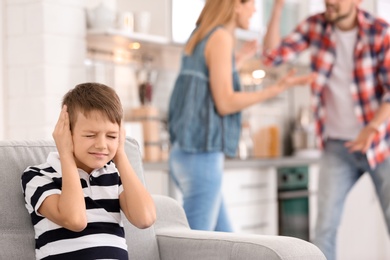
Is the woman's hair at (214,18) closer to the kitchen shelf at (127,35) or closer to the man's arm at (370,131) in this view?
the man's arm at (370,131)

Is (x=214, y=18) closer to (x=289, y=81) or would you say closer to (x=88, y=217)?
(x=289, y=81)

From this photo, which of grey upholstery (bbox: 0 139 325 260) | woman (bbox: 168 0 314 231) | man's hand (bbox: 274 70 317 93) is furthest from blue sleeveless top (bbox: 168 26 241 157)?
grey upholstery (bbox: 0 139 325 260)

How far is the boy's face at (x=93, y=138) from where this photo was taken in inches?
75.5

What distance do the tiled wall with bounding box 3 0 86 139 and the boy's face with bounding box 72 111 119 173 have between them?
2.02 meters

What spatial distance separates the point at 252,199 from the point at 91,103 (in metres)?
3.01

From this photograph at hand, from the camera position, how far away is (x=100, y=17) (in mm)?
4191

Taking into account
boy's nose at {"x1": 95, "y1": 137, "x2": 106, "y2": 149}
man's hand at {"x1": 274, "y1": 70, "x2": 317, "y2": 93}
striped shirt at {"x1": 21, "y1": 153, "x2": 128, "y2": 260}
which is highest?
man's hand at {"x1": 274, "y1": 70, "x2": 317, "y2": 93}

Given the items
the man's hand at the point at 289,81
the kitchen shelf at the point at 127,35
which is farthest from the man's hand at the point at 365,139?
the kitchen shelf at the point at 127,35

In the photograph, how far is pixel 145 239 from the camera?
2.26 m

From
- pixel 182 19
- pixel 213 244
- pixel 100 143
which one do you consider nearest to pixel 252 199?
pixel 182 19

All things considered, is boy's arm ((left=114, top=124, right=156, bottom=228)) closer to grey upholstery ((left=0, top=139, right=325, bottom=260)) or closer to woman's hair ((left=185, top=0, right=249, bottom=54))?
grey upholstery ((left=0, top=139, right=325, bottom=260))

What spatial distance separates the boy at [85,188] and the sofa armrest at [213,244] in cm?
20

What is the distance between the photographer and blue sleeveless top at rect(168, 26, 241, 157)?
334 cm

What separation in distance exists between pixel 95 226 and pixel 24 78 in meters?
2.13
